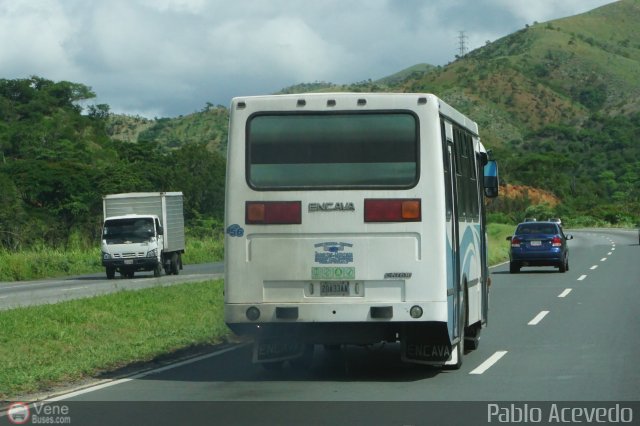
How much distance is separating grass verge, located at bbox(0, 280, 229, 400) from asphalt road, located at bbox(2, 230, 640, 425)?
2.75 feet

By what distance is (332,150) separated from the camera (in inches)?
485

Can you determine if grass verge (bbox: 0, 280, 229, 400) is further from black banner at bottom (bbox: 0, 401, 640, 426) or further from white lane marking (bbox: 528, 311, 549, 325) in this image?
white lane marking (bbox: 528, 311, 549, 325)

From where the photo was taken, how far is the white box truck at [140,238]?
37938 millimetres

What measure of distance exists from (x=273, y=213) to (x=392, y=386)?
221 centimetres

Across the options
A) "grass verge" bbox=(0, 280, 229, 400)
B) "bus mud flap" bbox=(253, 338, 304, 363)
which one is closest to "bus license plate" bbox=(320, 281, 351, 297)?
"bus mud flap" bbox=(253, 338, 304, 363)

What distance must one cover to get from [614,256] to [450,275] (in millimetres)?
35170

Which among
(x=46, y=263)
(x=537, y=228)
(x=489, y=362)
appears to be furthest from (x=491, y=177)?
(x=46, y=263)

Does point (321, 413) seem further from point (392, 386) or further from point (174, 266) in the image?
point (174, 266)

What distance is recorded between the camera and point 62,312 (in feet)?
62.5

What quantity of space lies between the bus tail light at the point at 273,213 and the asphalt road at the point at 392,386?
1.72m

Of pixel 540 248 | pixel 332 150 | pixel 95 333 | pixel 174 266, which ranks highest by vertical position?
pixel 332 150

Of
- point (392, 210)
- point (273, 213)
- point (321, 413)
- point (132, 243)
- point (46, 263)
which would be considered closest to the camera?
point (321, 413)

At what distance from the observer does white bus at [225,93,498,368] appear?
39.3 feet

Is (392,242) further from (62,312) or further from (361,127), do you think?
(62,312)
